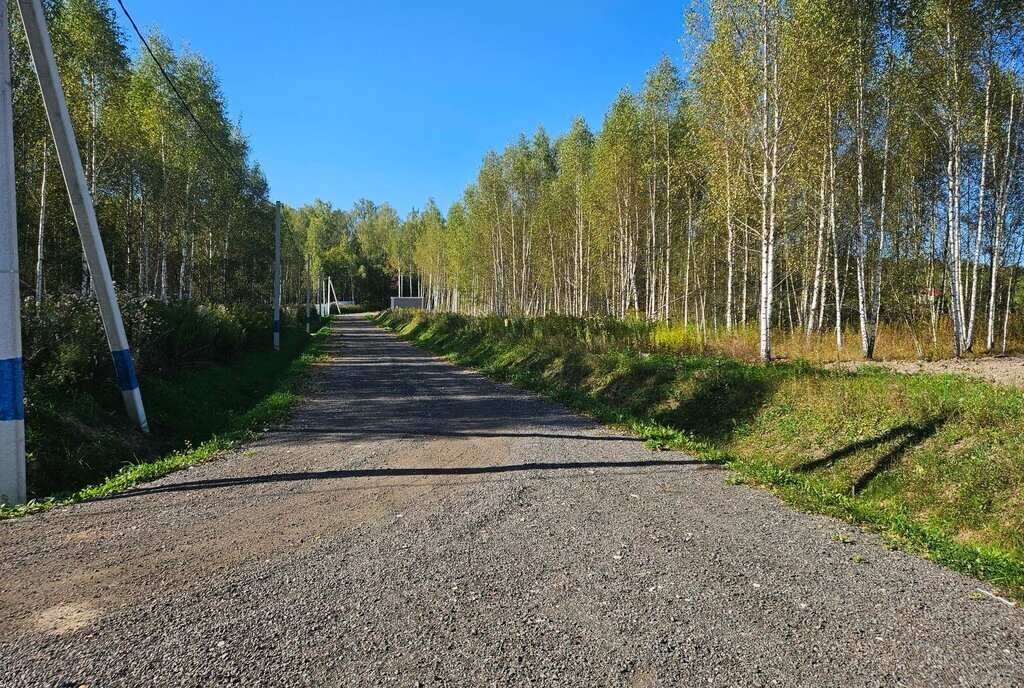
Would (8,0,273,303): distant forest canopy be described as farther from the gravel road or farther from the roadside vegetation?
the gravel road

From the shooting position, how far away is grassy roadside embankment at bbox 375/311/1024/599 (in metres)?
5.16

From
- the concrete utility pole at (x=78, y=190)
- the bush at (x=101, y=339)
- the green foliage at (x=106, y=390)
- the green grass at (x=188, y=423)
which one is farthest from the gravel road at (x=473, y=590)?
the bush at (x=101, y=339)

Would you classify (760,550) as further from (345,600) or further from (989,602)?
(345,600)

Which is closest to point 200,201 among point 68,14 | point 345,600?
point 68,14

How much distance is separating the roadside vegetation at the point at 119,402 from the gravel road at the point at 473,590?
1.25 m

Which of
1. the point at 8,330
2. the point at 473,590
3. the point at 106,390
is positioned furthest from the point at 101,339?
the point at 473,590

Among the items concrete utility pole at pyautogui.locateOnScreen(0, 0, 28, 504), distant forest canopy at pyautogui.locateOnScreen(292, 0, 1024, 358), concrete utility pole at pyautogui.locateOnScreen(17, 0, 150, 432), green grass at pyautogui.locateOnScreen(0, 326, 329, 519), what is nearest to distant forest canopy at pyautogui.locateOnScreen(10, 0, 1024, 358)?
distant forest canopy at pyautogui.locateOnScreen(292, 0, 1024, 358)

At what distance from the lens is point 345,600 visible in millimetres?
3303

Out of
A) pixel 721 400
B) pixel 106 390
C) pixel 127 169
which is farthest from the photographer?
pixel 127 169

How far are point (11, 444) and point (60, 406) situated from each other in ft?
6.81

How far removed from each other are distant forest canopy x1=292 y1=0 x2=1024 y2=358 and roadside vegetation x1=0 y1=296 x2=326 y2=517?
38.1 feet

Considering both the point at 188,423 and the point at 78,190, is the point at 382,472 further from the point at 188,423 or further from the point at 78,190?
the point at 78,190

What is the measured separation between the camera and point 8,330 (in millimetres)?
5449

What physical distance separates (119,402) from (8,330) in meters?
3.44
